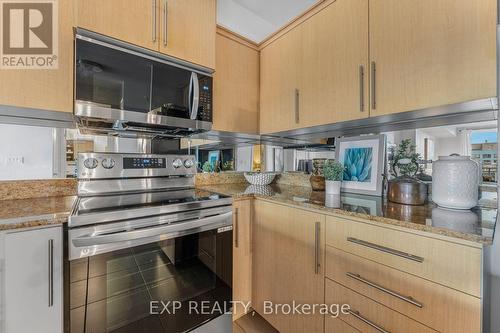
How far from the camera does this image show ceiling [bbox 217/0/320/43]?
2.14 metres

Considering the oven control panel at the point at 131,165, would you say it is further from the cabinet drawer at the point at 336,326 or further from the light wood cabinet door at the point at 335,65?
the cabinet drawer at the point at 336,326

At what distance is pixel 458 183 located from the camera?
0.96 meters

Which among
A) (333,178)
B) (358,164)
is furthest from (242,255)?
(358,164)

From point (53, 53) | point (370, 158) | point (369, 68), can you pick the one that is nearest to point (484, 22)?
point (369, 68)

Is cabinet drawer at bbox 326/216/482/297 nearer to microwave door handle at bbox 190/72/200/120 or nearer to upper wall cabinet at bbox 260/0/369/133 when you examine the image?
upper wall cabinet at bbox 260/0/369/133

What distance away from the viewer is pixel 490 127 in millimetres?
1101

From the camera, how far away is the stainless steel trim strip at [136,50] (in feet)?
3.73

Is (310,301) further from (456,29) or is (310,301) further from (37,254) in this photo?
(456,29)

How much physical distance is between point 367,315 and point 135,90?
5.35 feet

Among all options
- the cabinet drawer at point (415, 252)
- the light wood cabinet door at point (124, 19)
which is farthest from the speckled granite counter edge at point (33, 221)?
the cabinet drawer at point (415, 252)

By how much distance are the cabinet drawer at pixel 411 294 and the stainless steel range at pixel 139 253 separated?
2.35ft

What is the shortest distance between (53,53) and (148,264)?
118 centimetres

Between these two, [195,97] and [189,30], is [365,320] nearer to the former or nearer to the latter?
[195,97]

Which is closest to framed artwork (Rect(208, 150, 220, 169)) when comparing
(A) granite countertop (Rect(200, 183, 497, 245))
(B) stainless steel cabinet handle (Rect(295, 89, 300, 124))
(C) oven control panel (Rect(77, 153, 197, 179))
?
(C) oven control panel (Rect(77, 153, 197, 179))
